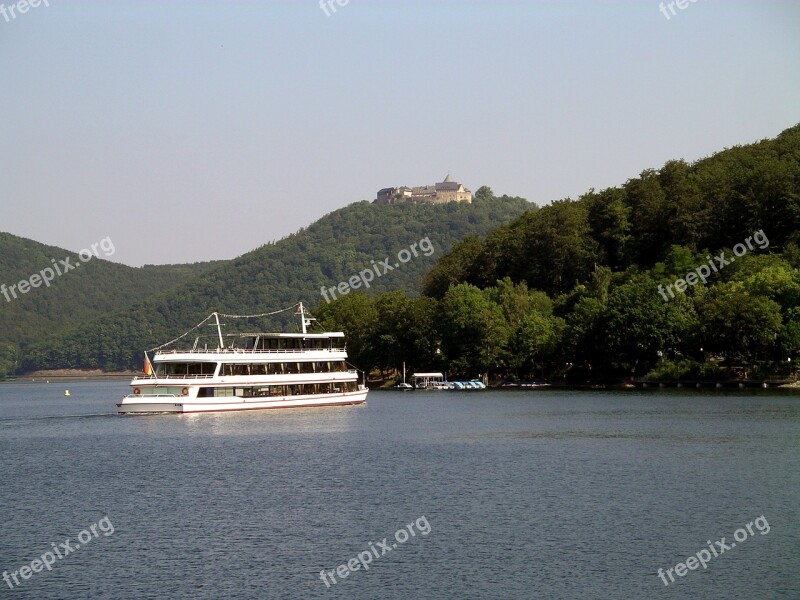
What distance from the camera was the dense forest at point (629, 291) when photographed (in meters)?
127

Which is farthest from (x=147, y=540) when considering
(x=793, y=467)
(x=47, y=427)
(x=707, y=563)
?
(x=47, y=427)

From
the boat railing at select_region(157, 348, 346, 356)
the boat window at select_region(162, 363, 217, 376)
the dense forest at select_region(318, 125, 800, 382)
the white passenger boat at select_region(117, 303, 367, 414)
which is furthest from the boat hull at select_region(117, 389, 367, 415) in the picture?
the dense forest at select_region(318, 125, 800, 382)

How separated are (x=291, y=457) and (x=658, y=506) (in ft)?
86.8

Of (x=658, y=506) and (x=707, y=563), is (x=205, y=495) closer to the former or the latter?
(x=658, y=506)

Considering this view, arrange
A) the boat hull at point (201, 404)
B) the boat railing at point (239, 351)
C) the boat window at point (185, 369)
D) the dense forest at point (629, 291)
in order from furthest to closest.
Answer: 1. the dense forest at point (629, 291)
2. the boat railing at point (239, 351)
3. the boat window at point (185, 369)
4. the boat hull at point (201, 404)

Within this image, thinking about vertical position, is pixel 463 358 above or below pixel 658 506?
above

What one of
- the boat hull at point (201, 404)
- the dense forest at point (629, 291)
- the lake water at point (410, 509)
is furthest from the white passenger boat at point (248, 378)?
the dense forest at point (629, 291)

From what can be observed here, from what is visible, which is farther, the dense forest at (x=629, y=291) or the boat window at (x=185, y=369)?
the dense forest at (x=629, y=291)

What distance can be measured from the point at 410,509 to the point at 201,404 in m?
49.3

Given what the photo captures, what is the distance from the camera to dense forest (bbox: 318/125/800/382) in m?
127

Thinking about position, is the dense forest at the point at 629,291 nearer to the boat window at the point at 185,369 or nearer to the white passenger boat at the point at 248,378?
the white passenger boat at the point at 248,378

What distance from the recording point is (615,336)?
134m

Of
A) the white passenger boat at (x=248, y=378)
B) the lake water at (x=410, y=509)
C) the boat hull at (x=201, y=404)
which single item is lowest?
the lake water at (x=410, y=509)

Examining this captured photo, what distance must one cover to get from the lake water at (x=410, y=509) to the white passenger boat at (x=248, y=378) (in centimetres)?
715
